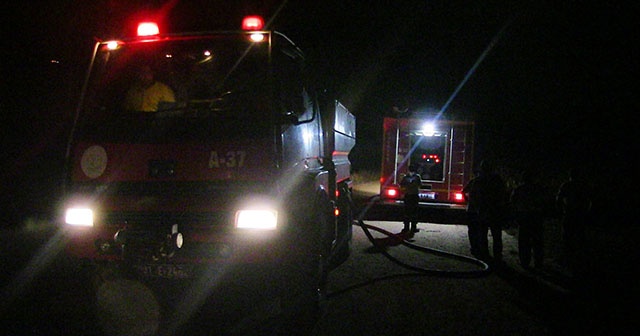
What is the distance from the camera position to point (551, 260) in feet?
28.2

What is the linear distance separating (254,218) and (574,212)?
18.2 feet

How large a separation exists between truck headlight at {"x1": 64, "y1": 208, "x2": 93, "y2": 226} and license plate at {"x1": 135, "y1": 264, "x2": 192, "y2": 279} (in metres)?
0.61

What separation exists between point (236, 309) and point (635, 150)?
23.5 metres

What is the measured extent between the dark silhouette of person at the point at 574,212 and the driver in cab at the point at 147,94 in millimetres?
6046

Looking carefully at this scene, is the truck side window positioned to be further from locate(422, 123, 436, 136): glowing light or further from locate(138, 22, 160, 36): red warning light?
locate(422, 123, 436, 136): glowing light

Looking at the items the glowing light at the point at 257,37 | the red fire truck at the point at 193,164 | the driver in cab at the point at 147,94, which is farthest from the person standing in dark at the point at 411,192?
the driver in cab at the point at 147,94

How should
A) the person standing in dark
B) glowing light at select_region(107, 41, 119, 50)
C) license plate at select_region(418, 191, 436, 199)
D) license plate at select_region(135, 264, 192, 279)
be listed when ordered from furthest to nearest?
license plate at select_region(418, 191, 436, 199) < the person standing in dark < glowing light at select_region(107, 41, 119, 50) < license plate at select_region(135, 264, 192, 279)

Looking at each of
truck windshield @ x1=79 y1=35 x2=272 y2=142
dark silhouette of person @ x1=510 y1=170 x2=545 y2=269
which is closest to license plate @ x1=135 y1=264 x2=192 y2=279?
truck windshield @ x1=79 y1=35 x2=272 y2=142

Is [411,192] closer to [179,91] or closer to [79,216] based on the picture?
[179,91]

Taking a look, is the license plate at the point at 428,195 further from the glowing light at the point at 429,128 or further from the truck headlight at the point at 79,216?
the truck headlight at the point at 79,216

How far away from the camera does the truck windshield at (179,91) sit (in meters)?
4.27

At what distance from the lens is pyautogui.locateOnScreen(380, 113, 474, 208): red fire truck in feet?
39.8

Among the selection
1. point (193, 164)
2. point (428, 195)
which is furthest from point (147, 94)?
point (428, 195)

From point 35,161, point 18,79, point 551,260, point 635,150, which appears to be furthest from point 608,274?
point 635,150
